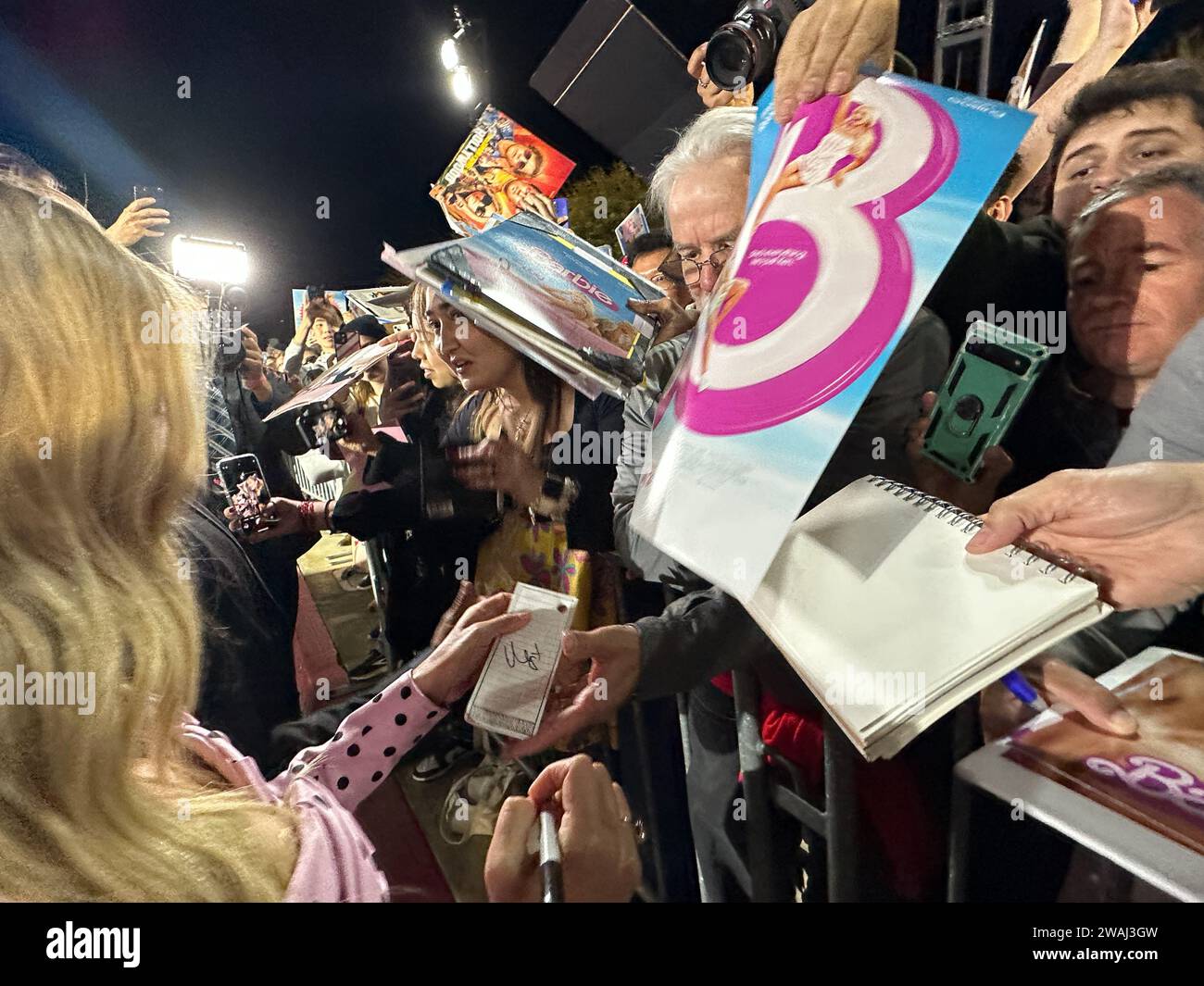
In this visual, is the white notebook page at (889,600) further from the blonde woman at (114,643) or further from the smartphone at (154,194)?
the smartphone at (154,194)

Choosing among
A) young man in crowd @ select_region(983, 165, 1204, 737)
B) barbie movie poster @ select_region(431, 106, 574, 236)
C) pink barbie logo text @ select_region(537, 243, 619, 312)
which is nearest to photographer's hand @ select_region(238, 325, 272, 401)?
barbie movie poster @ select_region(431, 106, 574, 236)

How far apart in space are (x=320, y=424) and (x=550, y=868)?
0.71 metres

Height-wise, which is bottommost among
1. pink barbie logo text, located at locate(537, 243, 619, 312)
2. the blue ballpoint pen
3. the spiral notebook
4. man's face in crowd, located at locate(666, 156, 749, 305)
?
the blue ballpoint pen

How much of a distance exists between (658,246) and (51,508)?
36.0 inches

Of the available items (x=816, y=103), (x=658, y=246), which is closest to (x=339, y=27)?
(x=658, y=246)

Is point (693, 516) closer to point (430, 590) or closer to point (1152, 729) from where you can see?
point (430, 590)

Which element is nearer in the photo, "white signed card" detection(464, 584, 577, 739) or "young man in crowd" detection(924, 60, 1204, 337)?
"young man in crowd" detection(924, 60, 1204, 337)

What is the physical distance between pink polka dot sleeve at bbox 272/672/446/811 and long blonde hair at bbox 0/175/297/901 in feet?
0.22

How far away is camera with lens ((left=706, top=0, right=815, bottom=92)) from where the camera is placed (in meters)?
0.96

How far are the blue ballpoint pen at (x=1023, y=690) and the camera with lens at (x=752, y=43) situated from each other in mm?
843

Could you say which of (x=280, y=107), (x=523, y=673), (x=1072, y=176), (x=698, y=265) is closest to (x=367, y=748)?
(x=523, y=673)

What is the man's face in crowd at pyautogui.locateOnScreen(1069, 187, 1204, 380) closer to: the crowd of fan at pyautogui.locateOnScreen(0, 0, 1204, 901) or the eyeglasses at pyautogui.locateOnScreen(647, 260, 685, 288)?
the crowd of fan at pyautogui.locateOnScreen(0, 0, 1204, 901)

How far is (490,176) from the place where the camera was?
1.06m

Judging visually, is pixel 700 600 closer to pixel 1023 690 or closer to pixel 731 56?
pixel 1023 690
